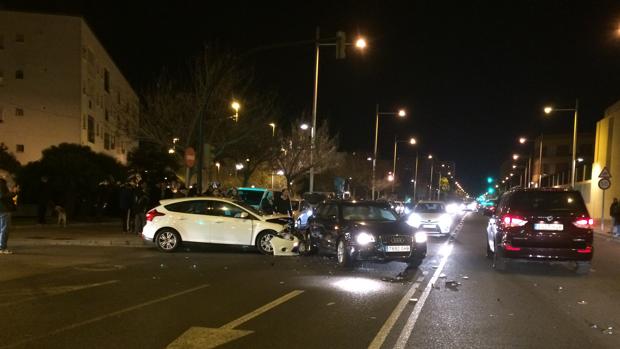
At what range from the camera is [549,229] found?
1210cm

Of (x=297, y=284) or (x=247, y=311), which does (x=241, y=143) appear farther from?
(x=247, y=311)

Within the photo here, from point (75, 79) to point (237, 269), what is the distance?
128 feet

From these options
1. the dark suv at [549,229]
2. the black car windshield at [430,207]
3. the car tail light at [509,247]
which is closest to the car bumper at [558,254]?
the dark suv at [549,229]

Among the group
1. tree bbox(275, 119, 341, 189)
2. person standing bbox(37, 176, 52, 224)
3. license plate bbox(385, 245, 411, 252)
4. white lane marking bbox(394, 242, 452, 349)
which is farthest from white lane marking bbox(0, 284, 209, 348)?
tree bbox(275, 119, 341, 189)

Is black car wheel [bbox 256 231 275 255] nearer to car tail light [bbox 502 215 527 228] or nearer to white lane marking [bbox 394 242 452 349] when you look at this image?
white lane marking [bbox 394 242 452 349]

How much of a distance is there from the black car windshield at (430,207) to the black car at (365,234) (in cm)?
863

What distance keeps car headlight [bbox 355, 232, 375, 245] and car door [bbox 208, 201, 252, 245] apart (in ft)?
12.4

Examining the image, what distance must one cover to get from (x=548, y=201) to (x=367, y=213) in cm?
408

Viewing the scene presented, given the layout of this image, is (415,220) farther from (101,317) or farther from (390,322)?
(101,317)

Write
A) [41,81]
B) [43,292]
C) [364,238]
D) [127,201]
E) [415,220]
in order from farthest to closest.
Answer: [41,81] → [415,220] → [127,201] → [364,238] → [43,292]

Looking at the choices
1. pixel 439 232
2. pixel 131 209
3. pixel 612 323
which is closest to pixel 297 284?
pixel 612 323

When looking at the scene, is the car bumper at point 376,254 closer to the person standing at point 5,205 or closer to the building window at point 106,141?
the person standing at point 5,205

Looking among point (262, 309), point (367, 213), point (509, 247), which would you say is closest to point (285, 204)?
point (367, 213)

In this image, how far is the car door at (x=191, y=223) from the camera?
15.1m
